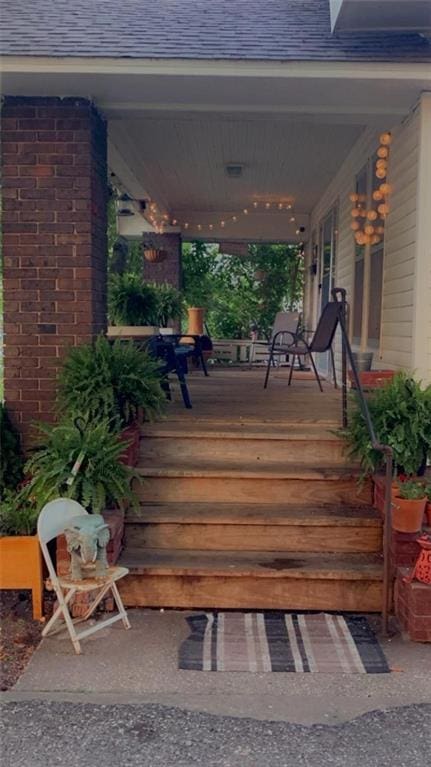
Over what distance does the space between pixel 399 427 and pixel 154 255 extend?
7329mm

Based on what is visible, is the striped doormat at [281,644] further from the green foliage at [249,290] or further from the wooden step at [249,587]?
the green foliage at [249,290]

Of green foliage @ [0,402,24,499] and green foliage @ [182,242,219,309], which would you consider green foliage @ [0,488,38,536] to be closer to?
green foliage @ [0,402,24,499]

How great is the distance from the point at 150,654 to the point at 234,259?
39.8 feet

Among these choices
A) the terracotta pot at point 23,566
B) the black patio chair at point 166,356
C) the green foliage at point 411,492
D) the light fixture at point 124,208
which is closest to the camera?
the terracotta pot at point 23,566

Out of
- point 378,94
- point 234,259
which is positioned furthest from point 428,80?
point 234,259

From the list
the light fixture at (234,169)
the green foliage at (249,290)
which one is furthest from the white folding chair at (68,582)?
the green foliage at (249,290)

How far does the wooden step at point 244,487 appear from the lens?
12.2ft

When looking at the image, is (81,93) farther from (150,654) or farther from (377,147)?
(150,654)

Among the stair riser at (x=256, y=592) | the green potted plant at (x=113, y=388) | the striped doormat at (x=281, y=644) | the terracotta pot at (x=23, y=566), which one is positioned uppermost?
the green potted plant at (x=113, y=388)

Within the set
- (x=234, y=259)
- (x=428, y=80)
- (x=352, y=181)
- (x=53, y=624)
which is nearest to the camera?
(x=53, y=624)

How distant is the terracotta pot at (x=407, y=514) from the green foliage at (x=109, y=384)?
5.20ft

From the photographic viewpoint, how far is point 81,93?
13.8ft

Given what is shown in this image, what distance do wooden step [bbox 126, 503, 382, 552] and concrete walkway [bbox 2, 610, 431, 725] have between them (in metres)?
0.69

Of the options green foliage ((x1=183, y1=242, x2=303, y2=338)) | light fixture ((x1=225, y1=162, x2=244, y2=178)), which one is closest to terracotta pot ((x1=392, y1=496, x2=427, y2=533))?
light fixture ((x1=225, y1=162, x2=244, y2=178))
